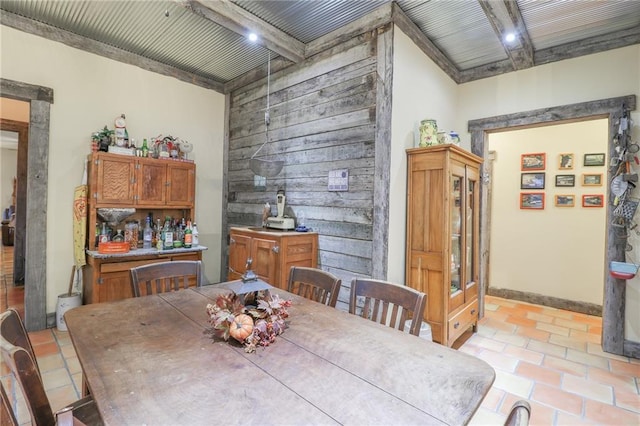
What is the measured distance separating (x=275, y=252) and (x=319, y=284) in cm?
109

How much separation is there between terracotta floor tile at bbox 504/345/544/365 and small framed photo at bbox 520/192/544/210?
7.83ft

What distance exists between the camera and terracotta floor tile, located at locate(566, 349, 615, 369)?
9.34 ft

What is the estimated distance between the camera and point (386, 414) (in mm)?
903

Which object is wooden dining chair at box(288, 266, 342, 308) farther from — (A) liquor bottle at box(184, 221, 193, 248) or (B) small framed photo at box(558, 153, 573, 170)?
(B) small framed photo at box(558, 153, 573, 170)

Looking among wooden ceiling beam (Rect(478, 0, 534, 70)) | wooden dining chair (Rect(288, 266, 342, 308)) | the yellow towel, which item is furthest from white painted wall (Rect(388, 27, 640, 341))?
the yellow towel

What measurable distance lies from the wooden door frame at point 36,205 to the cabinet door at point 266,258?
2190 millimetres

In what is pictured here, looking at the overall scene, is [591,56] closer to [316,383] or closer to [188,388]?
[316,383]

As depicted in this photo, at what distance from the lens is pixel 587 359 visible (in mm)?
2934

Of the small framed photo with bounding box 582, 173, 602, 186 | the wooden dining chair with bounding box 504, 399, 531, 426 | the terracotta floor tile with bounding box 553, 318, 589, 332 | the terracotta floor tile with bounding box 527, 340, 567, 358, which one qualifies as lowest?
the terracotta floor tile with bounding box 527, 340, 567, 358

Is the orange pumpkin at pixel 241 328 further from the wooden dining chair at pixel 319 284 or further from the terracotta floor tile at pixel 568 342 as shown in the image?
the terracotta floor tile at pixel 568 342

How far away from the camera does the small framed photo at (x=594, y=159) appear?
421 centimetres

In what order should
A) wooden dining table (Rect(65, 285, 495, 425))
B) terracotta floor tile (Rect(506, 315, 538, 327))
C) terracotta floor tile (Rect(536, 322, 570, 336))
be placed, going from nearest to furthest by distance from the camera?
wooden dining table (Rect(65, 285, 495, 425)) → terracotta floor tile (Rect(536, 322, 570, 336)) → terracotta floor tile (Rect(506, 315, 538, 327))

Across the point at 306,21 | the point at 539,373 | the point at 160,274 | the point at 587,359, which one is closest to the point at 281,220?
the point at 160,274

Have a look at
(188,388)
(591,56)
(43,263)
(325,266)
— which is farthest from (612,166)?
(43,263)
